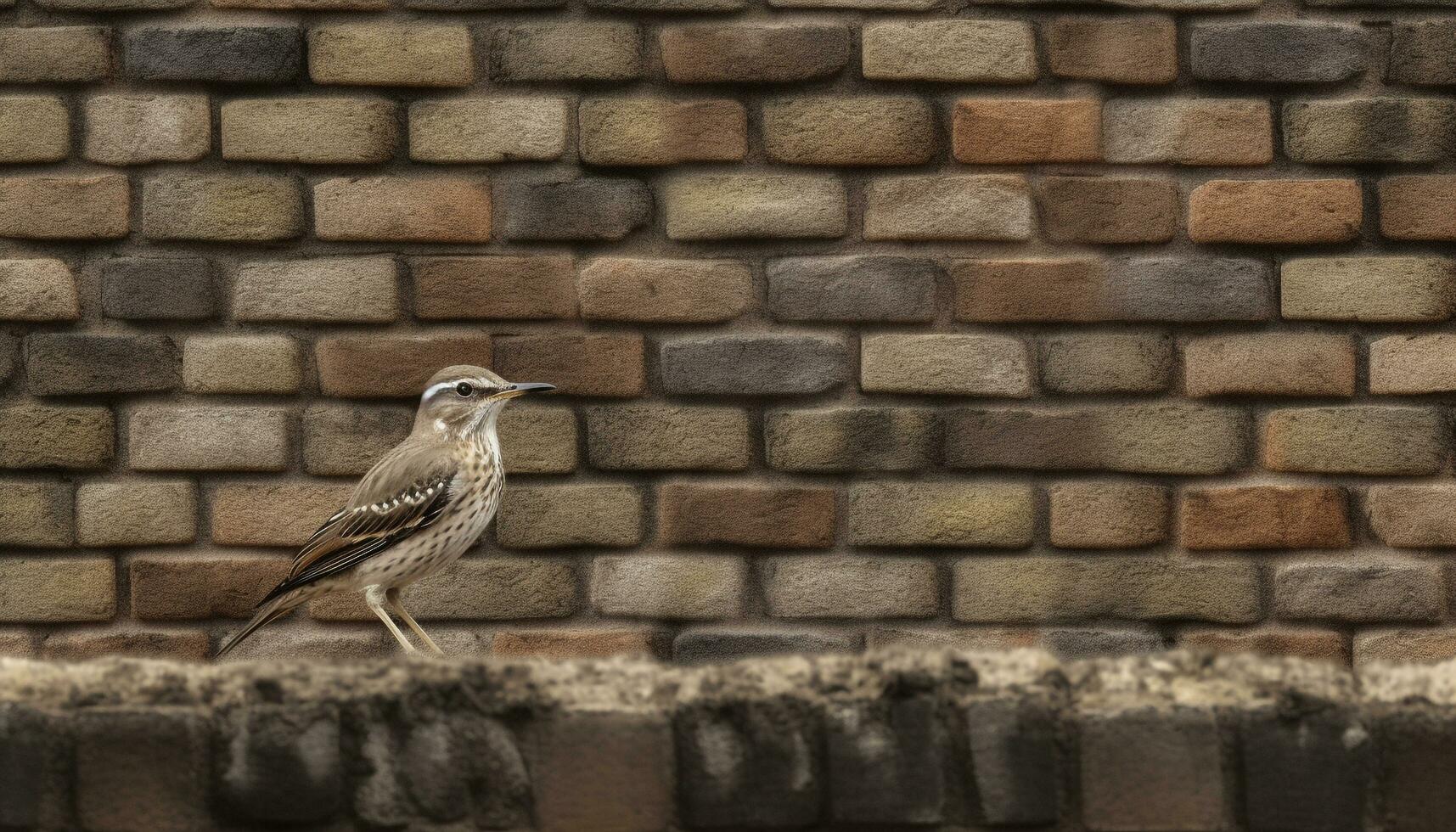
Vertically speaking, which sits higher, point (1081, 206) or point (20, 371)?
point (1081, 206)

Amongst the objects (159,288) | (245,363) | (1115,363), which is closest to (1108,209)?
(1115,363)

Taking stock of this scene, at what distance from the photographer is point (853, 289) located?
6.89 ft

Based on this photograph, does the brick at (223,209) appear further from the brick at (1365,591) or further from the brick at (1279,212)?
the brick at (1365,591)

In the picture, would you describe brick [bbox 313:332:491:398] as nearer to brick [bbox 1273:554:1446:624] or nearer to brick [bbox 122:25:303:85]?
brick [bbox 122:25:303:85]

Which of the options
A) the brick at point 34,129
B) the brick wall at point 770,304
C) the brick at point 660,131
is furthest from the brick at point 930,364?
the brick at point 34,129

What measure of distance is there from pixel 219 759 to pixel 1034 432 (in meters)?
1.34

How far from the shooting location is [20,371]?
211 centimetres

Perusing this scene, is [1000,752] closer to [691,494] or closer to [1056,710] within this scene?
[1056,710]

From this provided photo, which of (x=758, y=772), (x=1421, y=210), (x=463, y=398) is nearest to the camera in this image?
(x=758, y=772)

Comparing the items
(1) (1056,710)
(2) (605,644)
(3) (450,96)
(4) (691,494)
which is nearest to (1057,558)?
(4) (691,494)

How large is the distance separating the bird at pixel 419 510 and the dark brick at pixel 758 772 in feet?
2.71

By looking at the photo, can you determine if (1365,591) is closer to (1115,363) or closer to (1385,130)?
(1115,363)

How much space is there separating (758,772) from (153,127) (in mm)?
1508

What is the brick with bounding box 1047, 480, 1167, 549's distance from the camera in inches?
82.9
